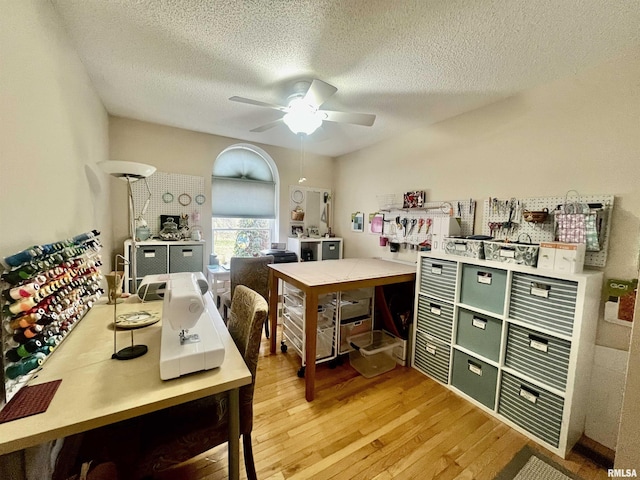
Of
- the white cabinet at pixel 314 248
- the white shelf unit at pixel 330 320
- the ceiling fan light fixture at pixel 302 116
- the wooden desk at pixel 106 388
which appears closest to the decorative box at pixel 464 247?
the white shelf unit at pixel 330 320

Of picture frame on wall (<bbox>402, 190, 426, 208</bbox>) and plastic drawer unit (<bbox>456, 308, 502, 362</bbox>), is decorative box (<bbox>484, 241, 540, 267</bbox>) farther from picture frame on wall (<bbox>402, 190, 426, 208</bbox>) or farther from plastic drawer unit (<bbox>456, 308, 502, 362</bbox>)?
picture frame on wall (<bbox>402, 190, 426, 208</bbox>)

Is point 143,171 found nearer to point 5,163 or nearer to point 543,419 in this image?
point 5,163

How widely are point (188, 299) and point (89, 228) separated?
164 cm

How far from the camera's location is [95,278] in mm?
1615

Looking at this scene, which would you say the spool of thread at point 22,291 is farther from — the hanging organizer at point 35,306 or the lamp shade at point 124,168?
the lamp shade at point 124,168

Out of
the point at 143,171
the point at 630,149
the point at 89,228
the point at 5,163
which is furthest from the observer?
the point at 89,228

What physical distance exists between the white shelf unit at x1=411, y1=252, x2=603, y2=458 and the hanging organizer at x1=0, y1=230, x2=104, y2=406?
7.93 ft

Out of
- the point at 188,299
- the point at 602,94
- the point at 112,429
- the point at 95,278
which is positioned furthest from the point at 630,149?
the point at 95,278

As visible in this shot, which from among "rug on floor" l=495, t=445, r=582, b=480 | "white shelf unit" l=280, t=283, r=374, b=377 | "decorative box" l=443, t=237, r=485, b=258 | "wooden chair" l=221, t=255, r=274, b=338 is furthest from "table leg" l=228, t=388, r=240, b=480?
"decorative box" l=443, t=237, r=485, b=258

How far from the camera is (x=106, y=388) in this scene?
90cm

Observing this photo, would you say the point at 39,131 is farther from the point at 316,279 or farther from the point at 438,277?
the point at 438,277

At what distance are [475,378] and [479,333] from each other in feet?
1.15

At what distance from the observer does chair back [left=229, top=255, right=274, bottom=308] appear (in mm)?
2730

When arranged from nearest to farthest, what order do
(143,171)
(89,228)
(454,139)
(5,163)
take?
(5,163)
(143,171)
(89,228)
(454,139)
